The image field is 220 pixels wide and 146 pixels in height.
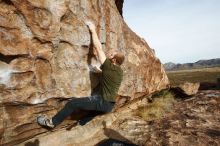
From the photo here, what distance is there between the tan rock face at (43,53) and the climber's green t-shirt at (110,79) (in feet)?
4.15

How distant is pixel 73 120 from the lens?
826 centimetres

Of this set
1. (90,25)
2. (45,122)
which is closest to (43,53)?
(90,25)

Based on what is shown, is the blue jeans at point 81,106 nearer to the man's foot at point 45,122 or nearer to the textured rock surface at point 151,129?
the man's foot at point 45,122

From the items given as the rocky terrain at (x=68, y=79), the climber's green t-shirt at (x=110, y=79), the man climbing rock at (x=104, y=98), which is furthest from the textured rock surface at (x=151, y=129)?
the climber's green t-shirt at (x=110, y=79)

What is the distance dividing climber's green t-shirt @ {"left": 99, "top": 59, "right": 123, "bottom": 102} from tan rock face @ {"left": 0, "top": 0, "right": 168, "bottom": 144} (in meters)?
1.26

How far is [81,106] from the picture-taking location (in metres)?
6.56

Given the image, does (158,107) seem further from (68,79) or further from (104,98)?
(104,98)

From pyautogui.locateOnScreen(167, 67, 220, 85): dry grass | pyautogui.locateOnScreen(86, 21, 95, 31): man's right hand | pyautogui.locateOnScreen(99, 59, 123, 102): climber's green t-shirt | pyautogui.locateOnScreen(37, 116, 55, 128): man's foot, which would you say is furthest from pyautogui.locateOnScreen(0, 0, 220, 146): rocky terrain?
pyautogui.locateOnScreen(167, 67, 220, 85): dry grass

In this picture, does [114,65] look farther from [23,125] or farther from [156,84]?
[156,84]

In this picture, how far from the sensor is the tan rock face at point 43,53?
6.27 metres

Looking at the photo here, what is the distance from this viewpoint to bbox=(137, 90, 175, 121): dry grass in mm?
10820

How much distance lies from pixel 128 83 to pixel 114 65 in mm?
3658

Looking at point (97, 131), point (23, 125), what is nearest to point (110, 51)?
point (97, 131)

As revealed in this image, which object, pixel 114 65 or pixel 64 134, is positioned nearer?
pixel 114 65
